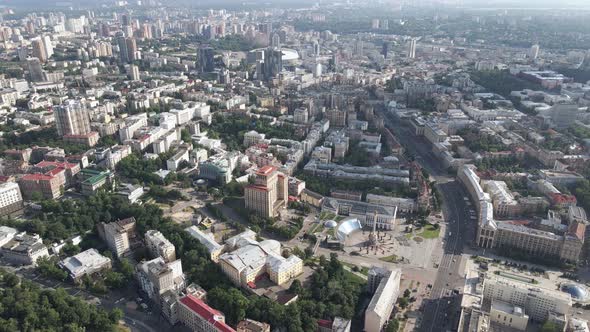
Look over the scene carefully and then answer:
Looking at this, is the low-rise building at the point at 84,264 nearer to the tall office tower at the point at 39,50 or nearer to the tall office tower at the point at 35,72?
the tall office tower at the point at 35,72

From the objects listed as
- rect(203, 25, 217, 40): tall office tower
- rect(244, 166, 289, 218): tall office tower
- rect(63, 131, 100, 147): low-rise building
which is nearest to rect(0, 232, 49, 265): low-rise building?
rect(244, 166, 289, 218): tall office tower

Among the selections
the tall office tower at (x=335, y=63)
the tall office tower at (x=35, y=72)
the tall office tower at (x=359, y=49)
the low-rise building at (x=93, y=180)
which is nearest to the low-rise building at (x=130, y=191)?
the low-rise building at (x=93, y=180)

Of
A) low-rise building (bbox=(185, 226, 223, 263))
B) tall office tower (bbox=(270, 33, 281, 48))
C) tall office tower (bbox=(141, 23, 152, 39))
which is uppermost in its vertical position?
tall office tower (bbox=(141, 23, 152, 39))

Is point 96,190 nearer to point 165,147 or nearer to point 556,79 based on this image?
point 165,147

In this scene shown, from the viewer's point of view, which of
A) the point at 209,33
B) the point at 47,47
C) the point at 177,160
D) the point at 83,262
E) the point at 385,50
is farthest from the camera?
the point at 209,33

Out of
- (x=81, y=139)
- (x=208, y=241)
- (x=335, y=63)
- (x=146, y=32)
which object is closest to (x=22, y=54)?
(x=146, y=32)

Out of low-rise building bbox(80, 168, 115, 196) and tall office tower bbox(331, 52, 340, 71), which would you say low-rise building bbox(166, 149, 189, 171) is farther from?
tall office tower bbox(331, 52, 340, 71)

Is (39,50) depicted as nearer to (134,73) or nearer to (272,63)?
(134,73)
